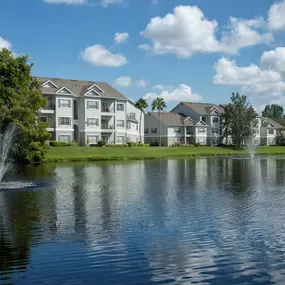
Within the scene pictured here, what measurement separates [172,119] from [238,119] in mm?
19016

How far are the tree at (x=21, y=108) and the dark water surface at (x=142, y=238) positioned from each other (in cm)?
2584

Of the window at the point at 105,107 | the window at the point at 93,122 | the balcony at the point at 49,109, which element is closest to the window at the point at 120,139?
the window at the point at 93,122

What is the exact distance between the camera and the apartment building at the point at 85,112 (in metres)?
83.8

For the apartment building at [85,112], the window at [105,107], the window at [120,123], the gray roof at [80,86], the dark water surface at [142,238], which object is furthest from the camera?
the window at [120,123]

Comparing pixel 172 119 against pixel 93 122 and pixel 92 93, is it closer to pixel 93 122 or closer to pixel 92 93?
pixel 93 122

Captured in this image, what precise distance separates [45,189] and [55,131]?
5777cm

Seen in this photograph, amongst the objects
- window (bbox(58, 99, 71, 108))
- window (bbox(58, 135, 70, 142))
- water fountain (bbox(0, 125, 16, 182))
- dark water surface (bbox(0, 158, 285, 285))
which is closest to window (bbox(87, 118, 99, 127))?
Result: window (bbox(58, 99, 71, 108))

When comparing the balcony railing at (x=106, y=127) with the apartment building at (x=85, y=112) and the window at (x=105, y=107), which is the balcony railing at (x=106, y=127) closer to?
the apartment building at (x=85, y=112)

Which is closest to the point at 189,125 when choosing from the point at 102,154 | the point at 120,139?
the point at 120,139

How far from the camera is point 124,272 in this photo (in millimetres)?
10398

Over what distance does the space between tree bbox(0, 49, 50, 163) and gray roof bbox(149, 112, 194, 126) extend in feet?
211

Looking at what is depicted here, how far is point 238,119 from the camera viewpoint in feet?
374

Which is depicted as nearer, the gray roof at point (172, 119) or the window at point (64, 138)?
the window at point (64, 138)

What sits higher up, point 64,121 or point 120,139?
point 64,121
